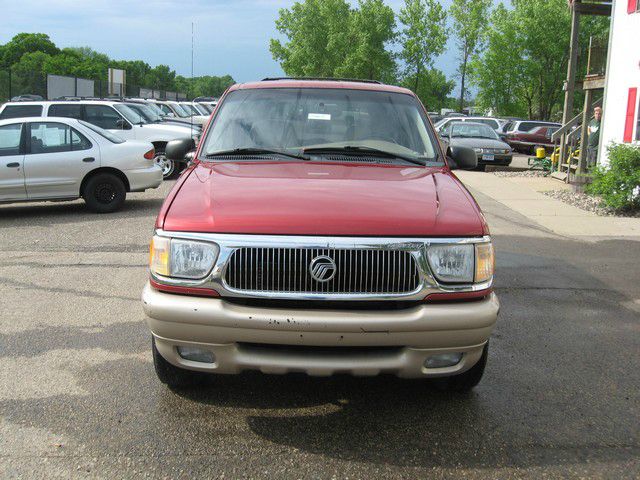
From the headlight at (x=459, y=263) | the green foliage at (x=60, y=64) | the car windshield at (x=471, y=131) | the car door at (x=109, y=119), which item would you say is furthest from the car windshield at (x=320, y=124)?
the green foliage at (x=60, y=64)

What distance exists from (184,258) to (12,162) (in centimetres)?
893

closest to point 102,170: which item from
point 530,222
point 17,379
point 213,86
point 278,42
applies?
point 530,222

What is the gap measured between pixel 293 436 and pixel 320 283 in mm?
866

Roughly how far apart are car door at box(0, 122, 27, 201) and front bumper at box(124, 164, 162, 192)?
5.35 ft

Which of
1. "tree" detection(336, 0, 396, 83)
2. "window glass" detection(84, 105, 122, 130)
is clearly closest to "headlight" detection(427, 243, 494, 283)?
"window glass" detection(84, 105, 122, 130)

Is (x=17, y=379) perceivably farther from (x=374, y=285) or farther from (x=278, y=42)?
(x=278, y=42)

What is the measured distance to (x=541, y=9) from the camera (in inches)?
2136

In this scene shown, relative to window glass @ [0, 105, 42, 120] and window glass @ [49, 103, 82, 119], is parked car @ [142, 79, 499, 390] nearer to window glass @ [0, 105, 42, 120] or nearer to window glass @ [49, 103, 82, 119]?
window glass @ [49, 103, 82, 119]

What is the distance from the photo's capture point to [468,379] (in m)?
4.14

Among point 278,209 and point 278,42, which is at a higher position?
point 278,42

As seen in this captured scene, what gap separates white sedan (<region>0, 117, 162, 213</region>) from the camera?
37.4 ft

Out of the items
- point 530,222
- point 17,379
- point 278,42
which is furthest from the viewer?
point 278,42

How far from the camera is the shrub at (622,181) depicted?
12.7 m

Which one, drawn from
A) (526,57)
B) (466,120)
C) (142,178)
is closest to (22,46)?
(526,57)
